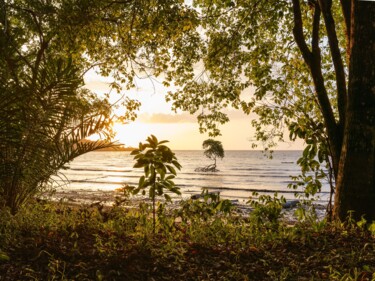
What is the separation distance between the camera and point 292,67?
33.6 feet

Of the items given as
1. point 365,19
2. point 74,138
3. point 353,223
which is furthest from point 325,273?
point 74,138

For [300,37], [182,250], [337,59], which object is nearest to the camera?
[182,250]

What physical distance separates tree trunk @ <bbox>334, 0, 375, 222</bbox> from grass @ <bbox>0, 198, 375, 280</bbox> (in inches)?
19.4

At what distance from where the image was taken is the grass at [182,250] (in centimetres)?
386

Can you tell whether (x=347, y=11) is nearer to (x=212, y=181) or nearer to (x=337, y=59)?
(x=337, y=59)

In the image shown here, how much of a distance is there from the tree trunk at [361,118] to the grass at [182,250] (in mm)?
492

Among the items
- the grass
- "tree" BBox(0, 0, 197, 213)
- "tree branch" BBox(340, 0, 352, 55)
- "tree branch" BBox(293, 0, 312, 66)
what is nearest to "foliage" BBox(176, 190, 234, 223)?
the grass

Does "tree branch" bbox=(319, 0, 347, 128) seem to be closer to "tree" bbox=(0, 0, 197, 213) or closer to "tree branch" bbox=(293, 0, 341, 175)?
"tree branch" bbox=(293, 0, 341, 175)

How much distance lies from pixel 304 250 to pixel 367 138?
2128 millimetres

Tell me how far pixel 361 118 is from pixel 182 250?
3484 millimetres

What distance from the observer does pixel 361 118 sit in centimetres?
560

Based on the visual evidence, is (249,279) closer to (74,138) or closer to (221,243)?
(221,243)

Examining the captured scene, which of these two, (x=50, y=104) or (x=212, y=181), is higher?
(x=50, y=104)

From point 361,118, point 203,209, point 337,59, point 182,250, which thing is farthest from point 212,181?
point 182,250
